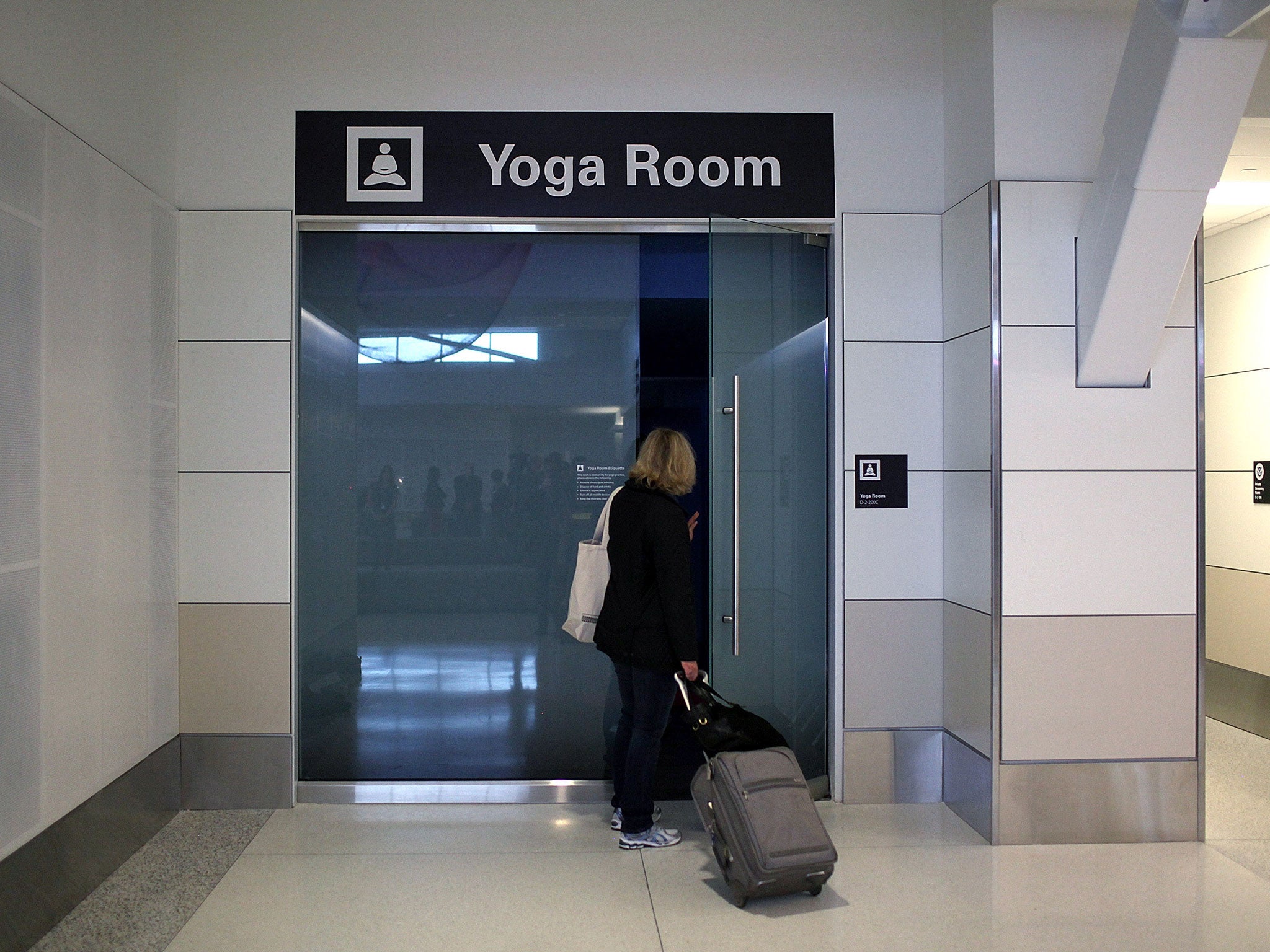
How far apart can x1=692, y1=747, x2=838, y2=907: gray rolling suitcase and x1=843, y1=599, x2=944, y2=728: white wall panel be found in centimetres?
109

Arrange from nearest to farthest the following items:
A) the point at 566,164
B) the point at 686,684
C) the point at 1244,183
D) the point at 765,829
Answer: the point at 765,829 < the point at 686,684 < the point at 566,164 < the point at 1244,183

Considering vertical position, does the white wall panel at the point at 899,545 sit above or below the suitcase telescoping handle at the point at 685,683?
above

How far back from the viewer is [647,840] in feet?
13.9

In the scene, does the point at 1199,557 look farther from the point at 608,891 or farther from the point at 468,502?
the point at 468,502

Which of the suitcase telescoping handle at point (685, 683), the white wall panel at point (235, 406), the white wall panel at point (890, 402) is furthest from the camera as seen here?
the white wall panel at point (890, 402)

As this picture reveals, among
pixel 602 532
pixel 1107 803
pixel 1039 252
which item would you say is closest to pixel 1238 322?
pixel 1039 252

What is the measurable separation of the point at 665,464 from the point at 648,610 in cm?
61

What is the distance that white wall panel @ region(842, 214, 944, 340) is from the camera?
4832 mm

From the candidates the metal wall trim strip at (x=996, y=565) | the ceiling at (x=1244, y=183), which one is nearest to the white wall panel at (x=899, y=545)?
the metal wall trim strip at (x=996, y=565)

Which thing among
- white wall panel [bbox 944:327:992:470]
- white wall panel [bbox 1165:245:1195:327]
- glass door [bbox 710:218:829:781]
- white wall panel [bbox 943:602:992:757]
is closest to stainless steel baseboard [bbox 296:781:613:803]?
glass door [bbox 710:218:829:781]

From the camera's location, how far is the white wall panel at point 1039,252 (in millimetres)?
4309

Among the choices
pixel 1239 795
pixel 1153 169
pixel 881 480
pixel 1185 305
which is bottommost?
pixel 1239 795

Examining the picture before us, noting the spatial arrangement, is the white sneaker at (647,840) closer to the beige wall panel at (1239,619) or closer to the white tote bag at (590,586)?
the white tote bag at (590,586)

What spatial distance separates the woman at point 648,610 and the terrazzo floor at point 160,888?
5.48ft
